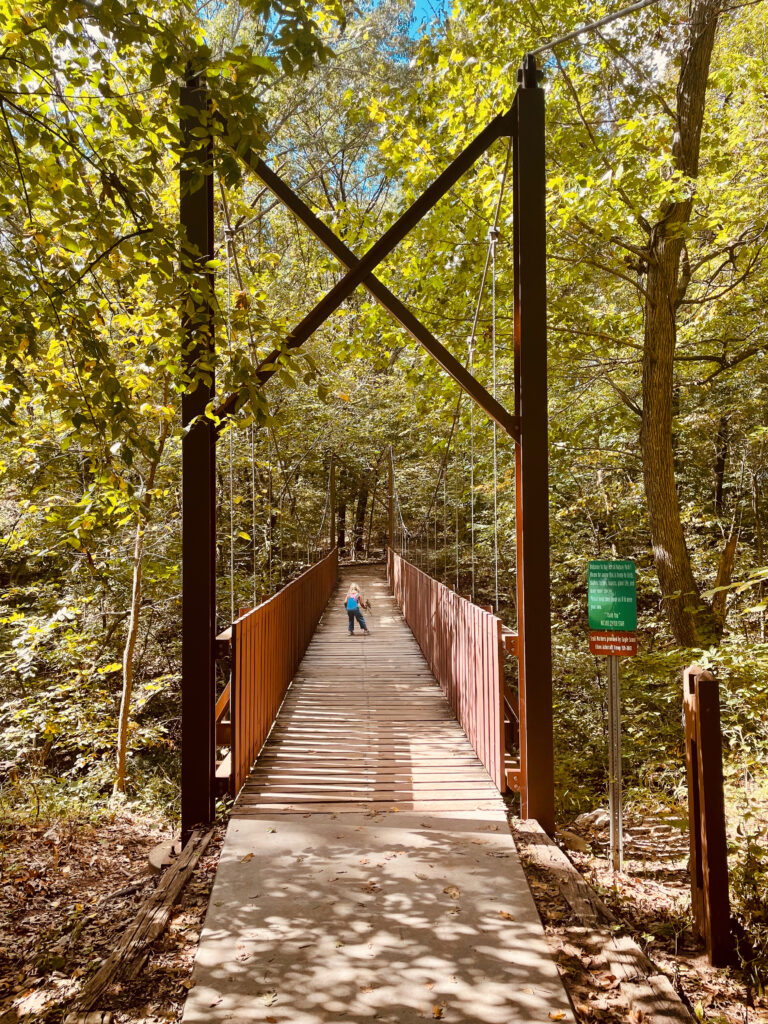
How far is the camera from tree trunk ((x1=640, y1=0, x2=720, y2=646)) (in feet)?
23.2

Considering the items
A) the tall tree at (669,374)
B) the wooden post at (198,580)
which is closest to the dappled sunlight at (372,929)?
the wooden post at (198,580)

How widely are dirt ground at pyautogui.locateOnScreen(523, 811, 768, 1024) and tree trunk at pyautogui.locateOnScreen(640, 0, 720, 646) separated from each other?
11.9ft

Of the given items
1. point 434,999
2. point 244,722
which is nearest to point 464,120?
point 244,722

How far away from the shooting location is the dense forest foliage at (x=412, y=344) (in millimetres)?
2779

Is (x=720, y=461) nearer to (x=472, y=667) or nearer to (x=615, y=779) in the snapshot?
(x=472, y=667)

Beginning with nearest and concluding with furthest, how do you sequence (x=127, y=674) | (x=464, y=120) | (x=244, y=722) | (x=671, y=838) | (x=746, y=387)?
(x=244, y=722)
(x=671, y=838)
(x=464, y=120)
(x=127, y=674)
(x=746, y=387)

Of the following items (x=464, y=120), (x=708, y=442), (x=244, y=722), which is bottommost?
(x=244, y=722)

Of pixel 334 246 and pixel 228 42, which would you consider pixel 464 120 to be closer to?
pixel 334 246

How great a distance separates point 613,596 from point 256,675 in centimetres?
251

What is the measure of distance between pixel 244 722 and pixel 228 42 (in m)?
13.8

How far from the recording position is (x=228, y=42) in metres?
13.0

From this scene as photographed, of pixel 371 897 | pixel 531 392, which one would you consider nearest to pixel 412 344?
pixel 531 392

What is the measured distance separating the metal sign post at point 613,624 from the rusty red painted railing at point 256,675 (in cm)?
215

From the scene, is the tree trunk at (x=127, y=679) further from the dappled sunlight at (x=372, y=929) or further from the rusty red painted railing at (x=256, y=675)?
the dappled sunlight at (x=372, y=929)
